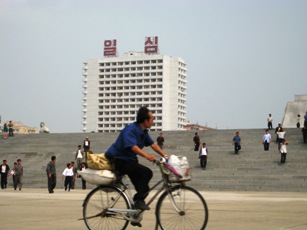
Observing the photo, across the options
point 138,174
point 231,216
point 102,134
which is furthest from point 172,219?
point 102,134

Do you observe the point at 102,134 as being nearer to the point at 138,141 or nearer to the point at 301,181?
the point at 301,181

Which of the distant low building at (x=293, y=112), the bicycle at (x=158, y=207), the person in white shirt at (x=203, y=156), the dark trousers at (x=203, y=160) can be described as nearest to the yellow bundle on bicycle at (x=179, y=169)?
the bicycle at (x=158, y=207)

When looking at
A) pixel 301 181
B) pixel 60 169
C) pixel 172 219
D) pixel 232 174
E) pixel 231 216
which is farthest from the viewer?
pixel 60 169

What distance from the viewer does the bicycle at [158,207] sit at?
7.54 meters

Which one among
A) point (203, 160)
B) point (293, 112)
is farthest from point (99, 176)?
point (293, 112)

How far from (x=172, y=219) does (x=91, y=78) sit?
609 feet

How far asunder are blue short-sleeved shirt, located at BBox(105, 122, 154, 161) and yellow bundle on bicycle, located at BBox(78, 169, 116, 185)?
23 centimetres

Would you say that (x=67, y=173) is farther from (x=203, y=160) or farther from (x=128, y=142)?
(x=128, y=142)

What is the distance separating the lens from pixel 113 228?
7.97 meters

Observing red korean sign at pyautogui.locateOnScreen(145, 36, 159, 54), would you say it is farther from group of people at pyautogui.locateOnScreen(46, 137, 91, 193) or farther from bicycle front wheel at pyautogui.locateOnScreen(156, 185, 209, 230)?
bicycle front wheel at pyautogui.locateOnScreen(156, 185, 209, 230)

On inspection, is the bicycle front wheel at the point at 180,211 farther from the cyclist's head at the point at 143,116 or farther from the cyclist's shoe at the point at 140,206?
the cyclist's head at the point at 143,116

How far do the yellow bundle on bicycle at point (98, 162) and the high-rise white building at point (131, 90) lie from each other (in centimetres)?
17647

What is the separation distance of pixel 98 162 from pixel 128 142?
47cm

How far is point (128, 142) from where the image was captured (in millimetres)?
7789
